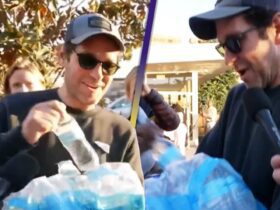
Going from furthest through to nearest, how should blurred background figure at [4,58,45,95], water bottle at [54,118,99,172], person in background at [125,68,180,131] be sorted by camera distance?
blurred background figure at [4,58,45,95] → person in background at [125,68,180,131] → water bottle at [54,118,99,172]

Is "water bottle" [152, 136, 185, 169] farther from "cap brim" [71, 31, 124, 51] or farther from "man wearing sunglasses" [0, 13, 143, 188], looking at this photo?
"cap brim" [71, 31, 124, 51]

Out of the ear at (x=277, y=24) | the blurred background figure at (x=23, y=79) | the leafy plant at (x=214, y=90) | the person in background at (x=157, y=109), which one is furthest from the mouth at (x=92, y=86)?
the leafy plant at (x=214, y=90)

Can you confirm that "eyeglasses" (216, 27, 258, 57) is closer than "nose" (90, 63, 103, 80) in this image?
Yes

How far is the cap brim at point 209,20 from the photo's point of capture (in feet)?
5.73

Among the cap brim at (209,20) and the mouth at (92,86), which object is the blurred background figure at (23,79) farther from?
the cap brim at (209,20)

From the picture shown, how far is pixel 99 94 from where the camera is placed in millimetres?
1907

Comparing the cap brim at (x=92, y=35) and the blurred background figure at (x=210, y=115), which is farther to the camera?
the blurred background figure at (x=210, y=115)

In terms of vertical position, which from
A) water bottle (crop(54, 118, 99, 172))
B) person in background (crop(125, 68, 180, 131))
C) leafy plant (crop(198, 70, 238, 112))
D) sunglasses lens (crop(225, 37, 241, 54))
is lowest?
leafy plant (crop(198, 70, 238, 112))

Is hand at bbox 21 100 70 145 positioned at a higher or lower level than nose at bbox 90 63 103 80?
higher

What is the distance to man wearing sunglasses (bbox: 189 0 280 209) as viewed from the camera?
1660mm

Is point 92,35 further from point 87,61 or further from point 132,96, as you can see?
point 132,96

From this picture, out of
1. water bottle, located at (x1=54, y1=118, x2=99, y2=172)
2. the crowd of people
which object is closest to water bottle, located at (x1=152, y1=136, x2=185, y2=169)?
the crowd of people

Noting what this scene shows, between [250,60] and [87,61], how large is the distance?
0.48m

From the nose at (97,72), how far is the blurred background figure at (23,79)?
126cm
